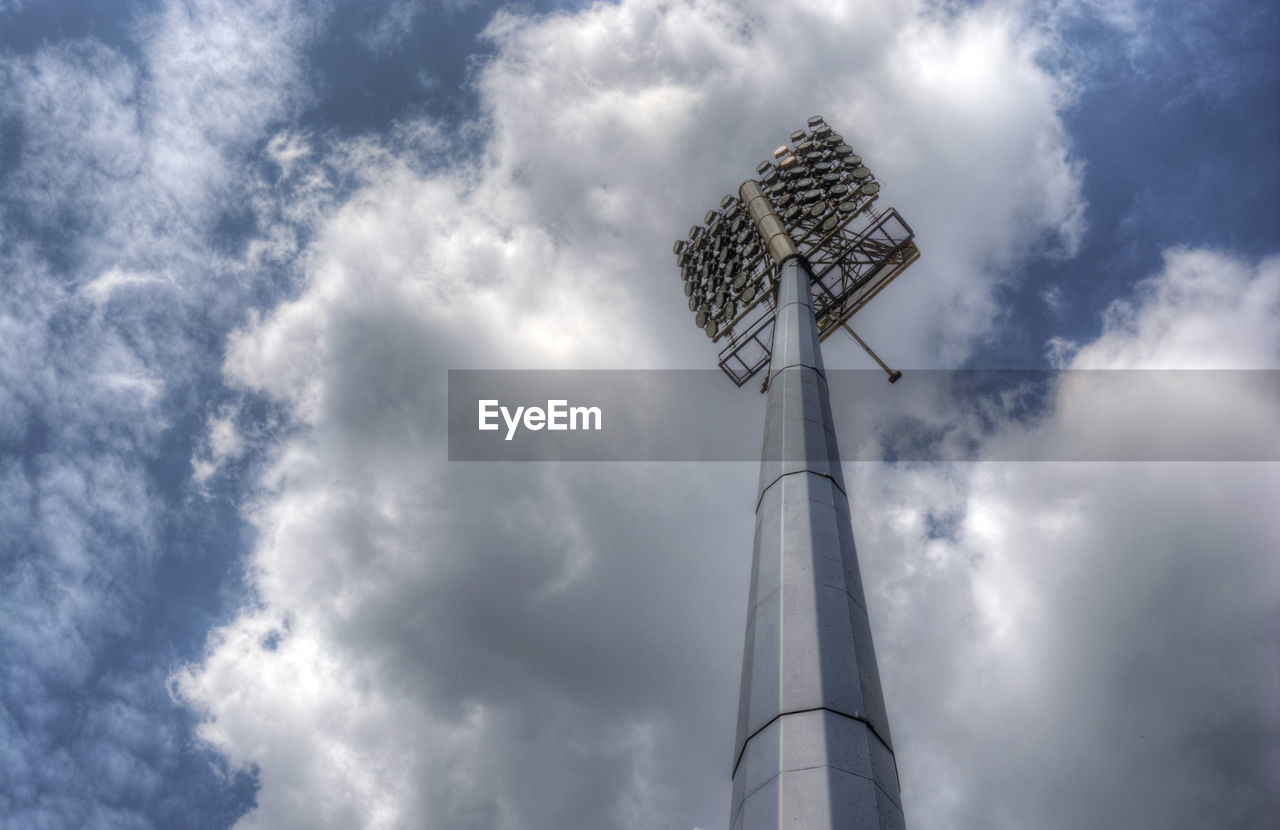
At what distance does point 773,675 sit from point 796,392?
7156 mm

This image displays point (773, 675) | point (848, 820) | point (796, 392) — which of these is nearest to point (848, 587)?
point (773, 675)

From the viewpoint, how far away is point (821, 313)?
103 ft

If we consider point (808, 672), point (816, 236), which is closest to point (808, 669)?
point (808, 672)

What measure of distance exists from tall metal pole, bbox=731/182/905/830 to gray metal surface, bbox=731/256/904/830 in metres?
0.01

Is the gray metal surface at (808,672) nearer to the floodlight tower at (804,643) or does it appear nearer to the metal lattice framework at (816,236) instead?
the floodlight tower at (804,643)

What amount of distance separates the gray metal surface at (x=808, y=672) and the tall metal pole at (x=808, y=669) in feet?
0.05

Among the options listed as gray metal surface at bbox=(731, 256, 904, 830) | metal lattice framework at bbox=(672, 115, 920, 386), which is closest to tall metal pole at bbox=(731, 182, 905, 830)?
gray metal surface at bbox=(731, 256, 904, 830)

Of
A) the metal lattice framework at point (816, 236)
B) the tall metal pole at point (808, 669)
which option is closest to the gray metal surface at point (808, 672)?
the tall metal pole at point (808, 669)

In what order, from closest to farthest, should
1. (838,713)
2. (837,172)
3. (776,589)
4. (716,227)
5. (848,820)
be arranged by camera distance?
(848,820) → (838,713) → (776,589) → (837,172) → (716,227)

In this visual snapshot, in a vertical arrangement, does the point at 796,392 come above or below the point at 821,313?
below

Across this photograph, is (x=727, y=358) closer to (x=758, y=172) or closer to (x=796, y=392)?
(x=758, y=172)

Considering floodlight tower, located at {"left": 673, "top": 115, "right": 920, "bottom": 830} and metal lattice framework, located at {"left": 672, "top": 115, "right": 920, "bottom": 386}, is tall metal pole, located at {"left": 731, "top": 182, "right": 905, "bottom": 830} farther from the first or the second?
metal lattice framework, located at {"left": 672, "top": 115, "right": 920, "bottom": 386}

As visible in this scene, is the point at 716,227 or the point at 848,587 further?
the point at 716,227

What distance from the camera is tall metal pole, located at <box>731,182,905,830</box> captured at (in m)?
7.73
